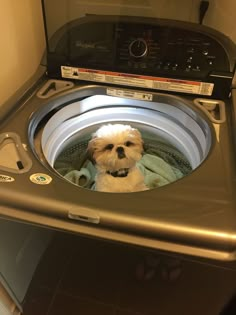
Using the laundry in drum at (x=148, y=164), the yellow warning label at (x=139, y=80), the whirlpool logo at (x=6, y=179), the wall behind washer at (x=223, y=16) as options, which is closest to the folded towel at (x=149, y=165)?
the laundry in drum at (x=148, y=164)

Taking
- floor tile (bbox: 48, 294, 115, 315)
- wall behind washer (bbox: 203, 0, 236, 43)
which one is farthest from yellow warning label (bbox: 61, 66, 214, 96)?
floor tile (bbox: 48, 294, 115, 315)

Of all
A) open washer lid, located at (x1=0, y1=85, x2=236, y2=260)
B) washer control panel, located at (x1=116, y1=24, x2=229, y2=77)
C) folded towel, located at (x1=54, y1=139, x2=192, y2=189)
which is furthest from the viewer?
folded towel, located at (x1=54, y1=139, x2=192, y2=189)

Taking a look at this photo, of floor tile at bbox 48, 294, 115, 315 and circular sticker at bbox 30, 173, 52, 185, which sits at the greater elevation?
circular sticker at bbox 30, 173, 52, 185

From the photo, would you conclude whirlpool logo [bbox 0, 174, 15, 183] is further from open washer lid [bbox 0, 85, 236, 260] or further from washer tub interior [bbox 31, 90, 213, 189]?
washer tub interior [bbox 31, 90, 213, 189]

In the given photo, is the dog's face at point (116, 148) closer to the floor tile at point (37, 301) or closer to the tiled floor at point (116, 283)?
the tiled floor at point (116, 283)

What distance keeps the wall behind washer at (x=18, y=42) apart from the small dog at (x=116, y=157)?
35 centimetres

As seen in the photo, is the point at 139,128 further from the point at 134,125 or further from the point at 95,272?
the point at 95,272

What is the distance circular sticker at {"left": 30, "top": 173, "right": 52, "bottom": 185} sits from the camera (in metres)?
0.69

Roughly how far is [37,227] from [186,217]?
315mm

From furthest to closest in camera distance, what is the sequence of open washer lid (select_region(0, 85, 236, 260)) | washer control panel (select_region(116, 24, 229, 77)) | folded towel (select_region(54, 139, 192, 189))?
folded towel (select_region(54, 139, 192, 189)) < washer control panel (select_region(116, 24, 229, 77)) < open washer lid (select_region(0, 85, 236, 260))

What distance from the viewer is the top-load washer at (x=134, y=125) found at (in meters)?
0.63

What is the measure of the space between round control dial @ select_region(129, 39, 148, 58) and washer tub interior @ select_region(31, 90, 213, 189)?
0.46 ft

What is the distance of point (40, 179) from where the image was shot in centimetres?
70

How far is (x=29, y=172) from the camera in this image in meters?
0.71
